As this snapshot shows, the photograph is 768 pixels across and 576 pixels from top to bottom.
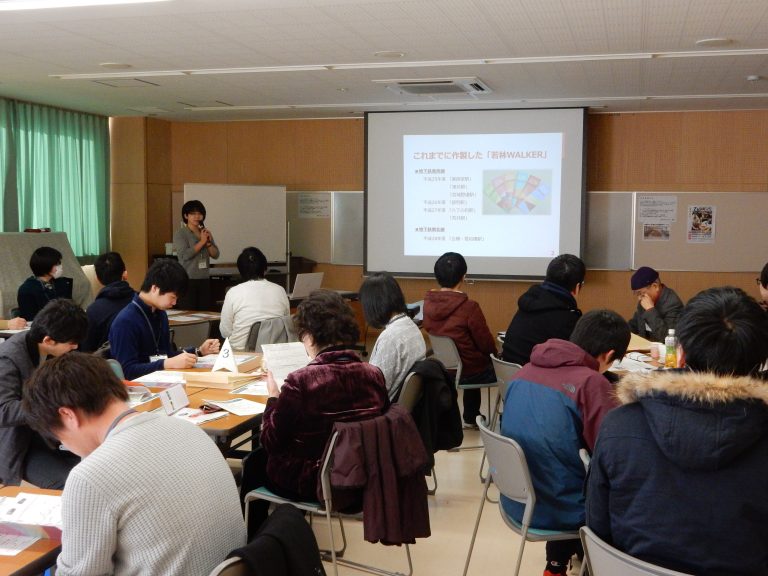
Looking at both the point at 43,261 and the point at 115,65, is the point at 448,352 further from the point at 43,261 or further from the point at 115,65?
the point at 115,65

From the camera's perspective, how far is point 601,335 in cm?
304

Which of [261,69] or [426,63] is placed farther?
[261,69]

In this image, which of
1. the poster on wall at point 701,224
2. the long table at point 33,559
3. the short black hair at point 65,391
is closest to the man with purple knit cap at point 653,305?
the poster on wall at point 701,224

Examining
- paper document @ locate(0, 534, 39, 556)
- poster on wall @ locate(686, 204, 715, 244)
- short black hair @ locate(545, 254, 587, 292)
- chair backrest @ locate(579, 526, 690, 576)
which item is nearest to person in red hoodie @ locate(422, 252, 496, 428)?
short black hair @ locate(545, 254, 587, 292)

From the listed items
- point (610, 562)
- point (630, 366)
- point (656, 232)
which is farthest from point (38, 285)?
point (656, 232)

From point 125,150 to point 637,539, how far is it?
8.20 meters

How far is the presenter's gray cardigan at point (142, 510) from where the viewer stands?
5.68 ft

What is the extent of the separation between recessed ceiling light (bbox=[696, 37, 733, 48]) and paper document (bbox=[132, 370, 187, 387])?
11.9 ft

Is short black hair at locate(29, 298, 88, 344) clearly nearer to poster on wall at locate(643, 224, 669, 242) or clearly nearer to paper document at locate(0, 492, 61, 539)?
paper document at locate(0, 492, 61, 539)

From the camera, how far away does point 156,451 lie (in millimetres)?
1826

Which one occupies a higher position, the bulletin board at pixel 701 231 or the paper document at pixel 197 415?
the bulletin board at pixel 701 231

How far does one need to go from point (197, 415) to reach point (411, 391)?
0.89 metres

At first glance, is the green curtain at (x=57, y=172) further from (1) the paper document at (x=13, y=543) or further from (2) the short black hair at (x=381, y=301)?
(1) the paper document at (x=13, y=543)

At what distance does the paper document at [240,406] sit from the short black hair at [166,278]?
0.83 m
